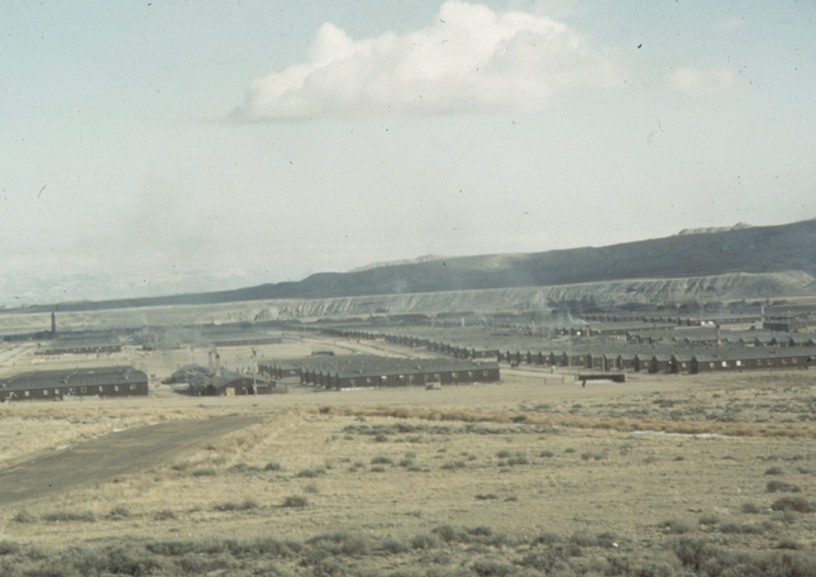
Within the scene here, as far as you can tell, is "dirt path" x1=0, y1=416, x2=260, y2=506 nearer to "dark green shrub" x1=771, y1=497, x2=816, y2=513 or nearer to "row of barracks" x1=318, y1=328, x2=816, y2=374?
"dark green shrub" x1=771, y1=497, x2=816, y2=513

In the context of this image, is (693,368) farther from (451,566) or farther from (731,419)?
(451,566)

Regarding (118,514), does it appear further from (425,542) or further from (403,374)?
(403,374)

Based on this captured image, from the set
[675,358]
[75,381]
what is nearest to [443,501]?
[75,381]

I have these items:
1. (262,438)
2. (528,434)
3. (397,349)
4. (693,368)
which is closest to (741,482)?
→ (528,434)

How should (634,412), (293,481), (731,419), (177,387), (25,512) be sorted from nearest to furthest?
1. (25,512)
2. (293,481)
3. (731,419)
4. (634,412)
5. (177,387)

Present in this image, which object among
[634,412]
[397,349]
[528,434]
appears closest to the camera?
[528,434]

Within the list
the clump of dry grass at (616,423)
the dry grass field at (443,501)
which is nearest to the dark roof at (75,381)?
the dry grass field at (443,501)
